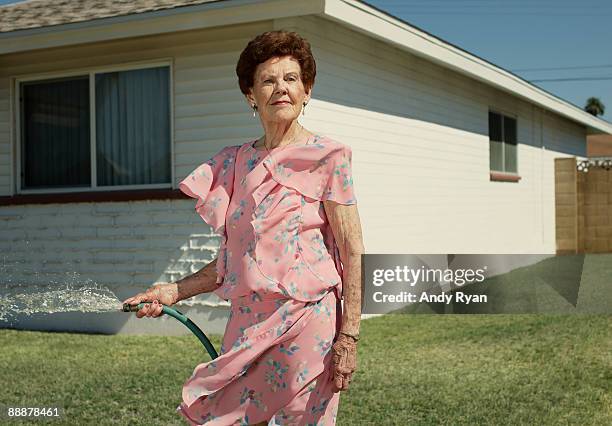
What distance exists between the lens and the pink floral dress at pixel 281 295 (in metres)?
2.61

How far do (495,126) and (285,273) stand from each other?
13.8 meters

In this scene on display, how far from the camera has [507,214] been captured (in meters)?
16.0

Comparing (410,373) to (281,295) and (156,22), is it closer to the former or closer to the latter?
(281,295)

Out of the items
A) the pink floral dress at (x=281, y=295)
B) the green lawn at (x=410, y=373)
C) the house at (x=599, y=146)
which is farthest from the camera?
the house at (x=599, y=146)

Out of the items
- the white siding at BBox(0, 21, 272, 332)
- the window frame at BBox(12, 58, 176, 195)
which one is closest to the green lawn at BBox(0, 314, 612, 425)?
the white siding at BBox(0, 21, 272, 332)

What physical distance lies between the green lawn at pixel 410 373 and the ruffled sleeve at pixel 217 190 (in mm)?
2765

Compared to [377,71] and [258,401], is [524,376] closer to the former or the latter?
[258,401]

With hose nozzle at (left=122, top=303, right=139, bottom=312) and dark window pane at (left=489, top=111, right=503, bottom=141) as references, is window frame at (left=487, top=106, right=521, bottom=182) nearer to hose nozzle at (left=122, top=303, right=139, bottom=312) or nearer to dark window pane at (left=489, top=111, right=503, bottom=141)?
dark window pane at (left=489, top=111, right=503, bottom=141)

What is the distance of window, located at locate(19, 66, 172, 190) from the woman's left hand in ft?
22.8

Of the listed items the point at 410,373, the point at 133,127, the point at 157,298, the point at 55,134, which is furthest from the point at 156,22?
the point at 157,298

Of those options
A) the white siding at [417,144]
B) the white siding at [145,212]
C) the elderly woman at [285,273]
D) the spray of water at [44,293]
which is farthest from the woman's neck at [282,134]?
the spray of water at [44,293]

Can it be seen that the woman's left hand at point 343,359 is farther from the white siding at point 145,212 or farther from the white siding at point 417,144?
the white siding at point 417,144

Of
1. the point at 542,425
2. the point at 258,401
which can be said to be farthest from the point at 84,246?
the point at 258,401

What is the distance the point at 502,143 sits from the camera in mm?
16062
